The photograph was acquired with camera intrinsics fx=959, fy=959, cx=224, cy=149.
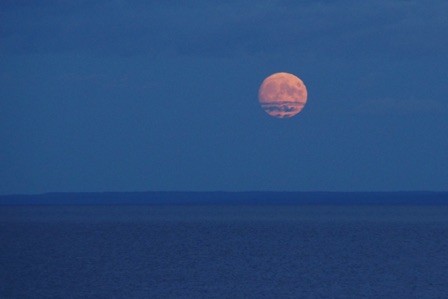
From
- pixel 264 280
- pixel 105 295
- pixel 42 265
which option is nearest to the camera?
pixel 105 295

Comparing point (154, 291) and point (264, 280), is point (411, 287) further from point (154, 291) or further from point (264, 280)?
point (154, 291)

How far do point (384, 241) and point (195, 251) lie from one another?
1243 centimetres

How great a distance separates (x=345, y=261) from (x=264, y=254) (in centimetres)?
472

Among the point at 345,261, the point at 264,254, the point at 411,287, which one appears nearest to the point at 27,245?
the point at 264,254

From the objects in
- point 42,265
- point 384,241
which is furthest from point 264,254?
point 384,241

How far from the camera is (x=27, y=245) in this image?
4472 cm

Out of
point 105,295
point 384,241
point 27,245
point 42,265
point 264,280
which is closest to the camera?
point 105,295

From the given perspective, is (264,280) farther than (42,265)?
No

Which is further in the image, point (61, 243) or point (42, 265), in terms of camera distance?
point (61, 243)

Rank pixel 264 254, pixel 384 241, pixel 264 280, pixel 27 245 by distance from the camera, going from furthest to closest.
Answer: pixel 384 241 < pixel 27 245 < pixel 264 254 < pixel 264 280

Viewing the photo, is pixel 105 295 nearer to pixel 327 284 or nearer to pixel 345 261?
pixel 327 284

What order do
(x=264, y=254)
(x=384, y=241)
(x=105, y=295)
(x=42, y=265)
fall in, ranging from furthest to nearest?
(x=384, y=241), (x=264, y=254), (x=42, y=265), (x=105, y=295)

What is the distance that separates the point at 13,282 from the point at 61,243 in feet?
68.2

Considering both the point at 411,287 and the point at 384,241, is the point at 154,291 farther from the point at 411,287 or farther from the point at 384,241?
the point at 384,241
